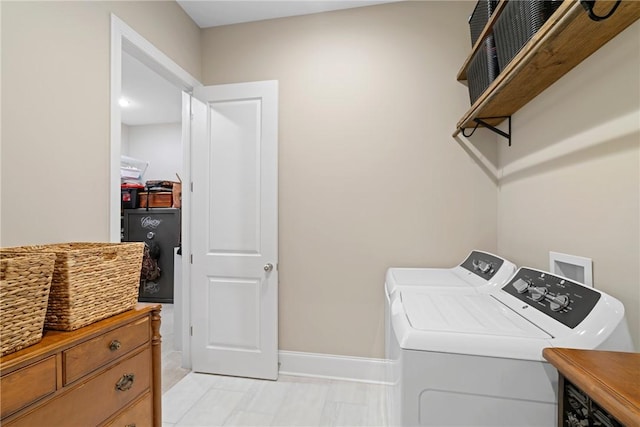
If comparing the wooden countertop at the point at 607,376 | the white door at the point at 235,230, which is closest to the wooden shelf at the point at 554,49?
the wooden countertop at the point at 607,376

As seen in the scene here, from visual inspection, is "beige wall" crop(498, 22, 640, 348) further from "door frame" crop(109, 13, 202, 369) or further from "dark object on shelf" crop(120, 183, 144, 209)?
"dark object on shelf" crop(120, 183, 144, 209)

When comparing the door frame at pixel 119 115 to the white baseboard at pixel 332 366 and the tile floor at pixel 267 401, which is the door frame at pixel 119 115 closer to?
Answer: the tile floor at pixel 267 401

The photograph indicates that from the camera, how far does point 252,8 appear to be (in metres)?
2.23

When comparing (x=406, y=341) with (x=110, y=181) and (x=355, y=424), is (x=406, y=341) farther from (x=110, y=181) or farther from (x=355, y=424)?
(x=110, y=181)

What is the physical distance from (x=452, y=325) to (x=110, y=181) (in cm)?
167

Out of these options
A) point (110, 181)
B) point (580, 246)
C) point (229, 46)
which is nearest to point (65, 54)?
point (110, 181)

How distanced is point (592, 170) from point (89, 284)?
6.06 ft

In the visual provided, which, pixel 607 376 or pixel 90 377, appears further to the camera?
pixel 90 377

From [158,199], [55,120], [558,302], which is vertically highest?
[55,120]

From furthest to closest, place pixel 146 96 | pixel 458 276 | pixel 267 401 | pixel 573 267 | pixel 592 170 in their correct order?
pixel 146 96 → pixel 267 401 → pixel 458 276 → pixel 573 267 → pixel 592 170

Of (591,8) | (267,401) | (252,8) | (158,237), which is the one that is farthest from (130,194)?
(591,8)

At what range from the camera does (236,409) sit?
1.91 meters

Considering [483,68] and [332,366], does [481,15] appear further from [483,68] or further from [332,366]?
[332,366]

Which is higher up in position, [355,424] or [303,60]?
[303,60]
